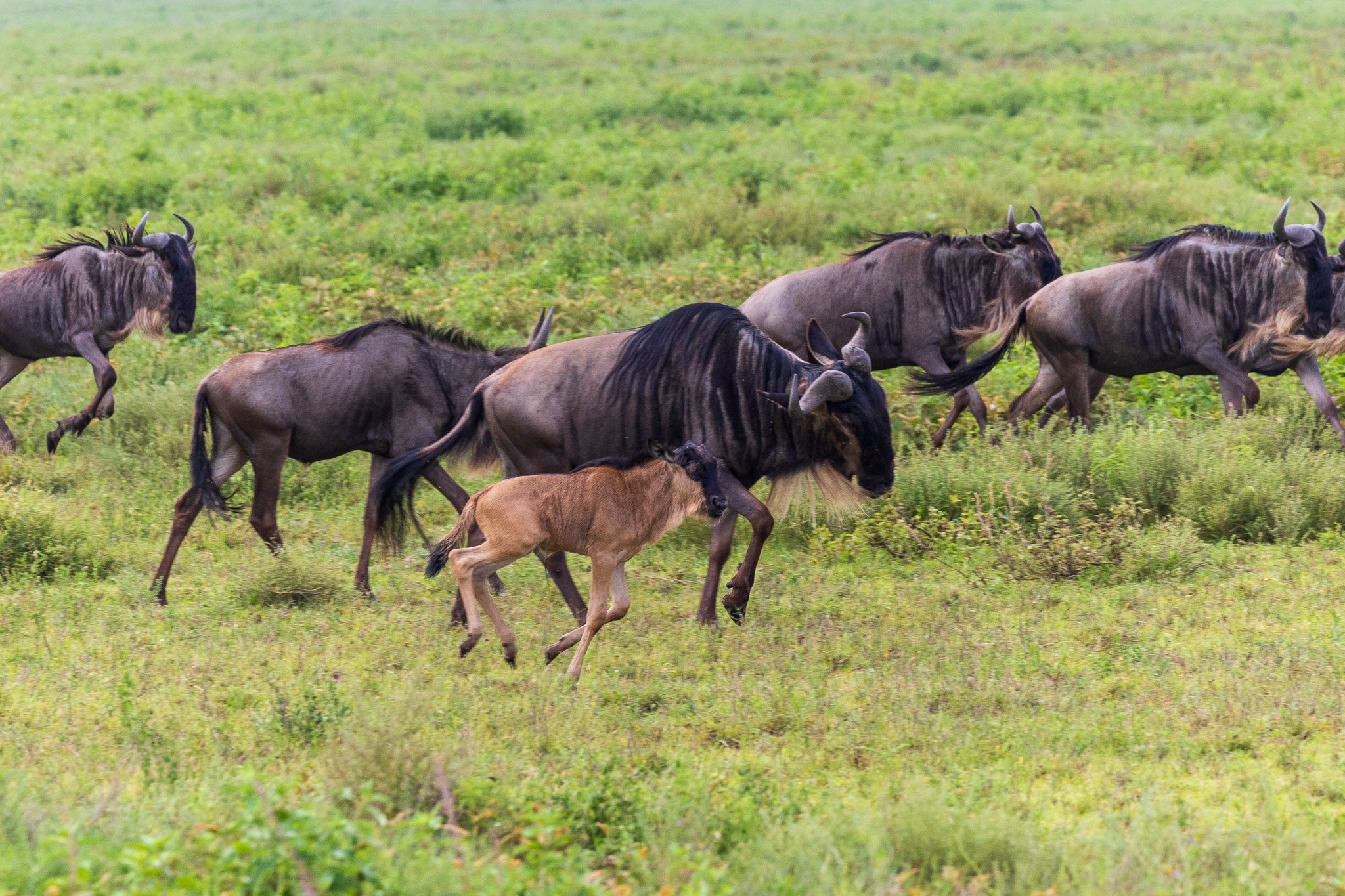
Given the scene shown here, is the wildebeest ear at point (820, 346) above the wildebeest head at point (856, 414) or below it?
above

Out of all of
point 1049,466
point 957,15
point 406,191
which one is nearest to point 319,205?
point 406,191

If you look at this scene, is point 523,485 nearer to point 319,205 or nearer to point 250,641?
point 250,641

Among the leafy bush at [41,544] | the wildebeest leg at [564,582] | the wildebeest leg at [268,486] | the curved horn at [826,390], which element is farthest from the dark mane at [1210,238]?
the leafy bush at [41,544]

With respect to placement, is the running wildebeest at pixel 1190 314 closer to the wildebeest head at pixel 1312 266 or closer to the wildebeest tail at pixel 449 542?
the wildebeest head at pixel 1312 266

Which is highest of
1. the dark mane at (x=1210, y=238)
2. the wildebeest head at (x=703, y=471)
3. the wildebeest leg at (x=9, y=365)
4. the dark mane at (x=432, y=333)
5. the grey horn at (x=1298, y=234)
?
the grey horn at (x=1298, y=234)

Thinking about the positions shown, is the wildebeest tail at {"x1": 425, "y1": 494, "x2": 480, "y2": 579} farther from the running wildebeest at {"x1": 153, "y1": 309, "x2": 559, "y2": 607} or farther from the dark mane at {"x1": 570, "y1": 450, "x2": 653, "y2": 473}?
the running wildebeest at {"x1": 153, "y1": 309, "x2": 559, "y2": 607}

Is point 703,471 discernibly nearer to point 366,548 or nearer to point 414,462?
point 414,462

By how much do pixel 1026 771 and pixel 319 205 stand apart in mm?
12071

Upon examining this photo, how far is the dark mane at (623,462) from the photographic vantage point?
20.1ft

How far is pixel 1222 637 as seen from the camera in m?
6.02

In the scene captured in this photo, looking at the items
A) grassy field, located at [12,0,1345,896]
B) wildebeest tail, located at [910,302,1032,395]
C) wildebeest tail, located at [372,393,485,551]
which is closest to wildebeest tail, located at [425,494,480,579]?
grassy field, located at [12,0,1345,896]

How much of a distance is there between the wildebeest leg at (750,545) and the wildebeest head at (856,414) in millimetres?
451

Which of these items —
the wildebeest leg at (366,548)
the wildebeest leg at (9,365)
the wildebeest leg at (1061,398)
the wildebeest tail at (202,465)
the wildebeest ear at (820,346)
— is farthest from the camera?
the wildebeest leg at (9,365)

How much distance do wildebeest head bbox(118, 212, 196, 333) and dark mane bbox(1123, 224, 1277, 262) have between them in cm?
624
